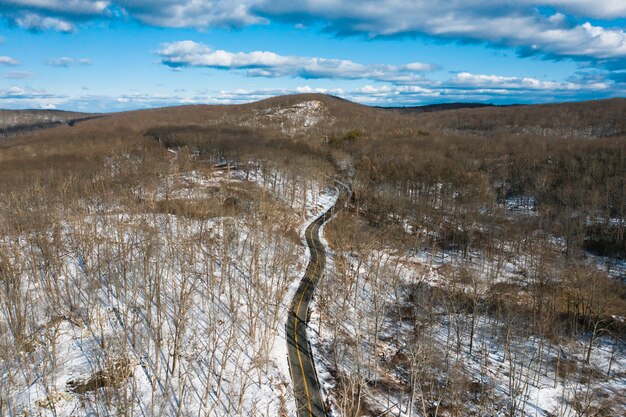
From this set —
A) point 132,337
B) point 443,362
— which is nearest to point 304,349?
point 443,362

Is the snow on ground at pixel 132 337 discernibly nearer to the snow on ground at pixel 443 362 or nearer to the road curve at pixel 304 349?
the road curve at pixel 304 349

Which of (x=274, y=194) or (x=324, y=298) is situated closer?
(x=324, y=298)

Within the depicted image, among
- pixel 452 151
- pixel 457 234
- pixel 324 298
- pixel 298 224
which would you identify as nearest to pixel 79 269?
pixel 324 298

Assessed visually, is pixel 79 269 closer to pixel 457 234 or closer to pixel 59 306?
pixel 59 306

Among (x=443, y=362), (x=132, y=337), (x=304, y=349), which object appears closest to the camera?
(x=132, y=337)

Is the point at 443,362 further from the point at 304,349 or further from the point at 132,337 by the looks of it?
the point at 132,337
